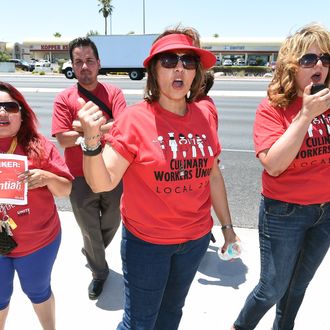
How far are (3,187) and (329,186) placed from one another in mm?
1753

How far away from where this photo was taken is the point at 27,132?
2.16 m

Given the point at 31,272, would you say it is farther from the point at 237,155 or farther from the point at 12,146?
the point at 237,155

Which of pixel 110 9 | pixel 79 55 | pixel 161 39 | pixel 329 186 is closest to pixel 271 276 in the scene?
pixel 329 186

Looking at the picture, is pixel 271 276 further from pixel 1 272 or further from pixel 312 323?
pixel 1 272

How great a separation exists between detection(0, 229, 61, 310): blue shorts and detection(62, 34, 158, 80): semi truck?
29048mm

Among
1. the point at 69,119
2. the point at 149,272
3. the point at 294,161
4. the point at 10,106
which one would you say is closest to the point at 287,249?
the point at 294,161

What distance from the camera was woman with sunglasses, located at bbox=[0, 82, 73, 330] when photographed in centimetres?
204

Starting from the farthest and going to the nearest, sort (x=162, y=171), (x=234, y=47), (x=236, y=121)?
(x=234, y=47) → (x=236, y=121) → (x=162, y=171)

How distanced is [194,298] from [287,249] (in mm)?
1155

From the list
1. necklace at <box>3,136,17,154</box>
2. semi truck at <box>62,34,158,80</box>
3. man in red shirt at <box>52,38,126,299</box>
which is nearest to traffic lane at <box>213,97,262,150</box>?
man in red shirt at <box>52,38,126,299</box>

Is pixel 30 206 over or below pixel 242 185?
over

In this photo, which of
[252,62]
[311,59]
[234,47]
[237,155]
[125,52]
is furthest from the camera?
[234,47]

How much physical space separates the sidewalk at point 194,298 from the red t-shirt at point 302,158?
117cm

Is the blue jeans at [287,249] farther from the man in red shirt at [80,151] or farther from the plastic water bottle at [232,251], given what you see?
the man in red shirt at [80,151]
